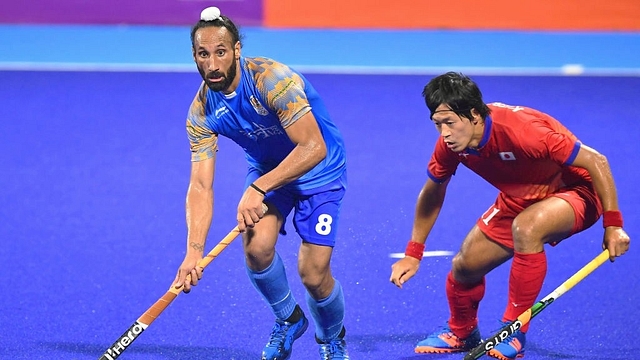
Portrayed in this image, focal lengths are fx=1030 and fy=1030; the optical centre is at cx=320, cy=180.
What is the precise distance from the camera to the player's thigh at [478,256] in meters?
4.84

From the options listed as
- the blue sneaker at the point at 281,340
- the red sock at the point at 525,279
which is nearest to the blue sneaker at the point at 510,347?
the red sock at the point at 525,279

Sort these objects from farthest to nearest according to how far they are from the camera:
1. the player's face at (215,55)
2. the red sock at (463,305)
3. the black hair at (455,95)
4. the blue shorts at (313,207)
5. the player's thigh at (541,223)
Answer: the red sock at (463,305) → the blue shorts at (313,207) → the player's thigh at (541,223) → the black hair at (455,95) → the player's face at (215,55)

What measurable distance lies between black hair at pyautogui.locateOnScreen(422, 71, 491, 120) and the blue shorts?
2.11ft

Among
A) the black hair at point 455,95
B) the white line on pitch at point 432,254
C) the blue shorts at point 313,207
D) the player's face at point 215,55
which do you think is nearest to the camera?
the player's face at point 215,55

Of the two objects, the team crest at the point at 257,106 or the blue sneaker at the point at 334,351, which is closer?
the team crest at the point at 257,106

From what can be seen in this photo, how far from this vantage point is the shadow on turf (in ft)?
16.0

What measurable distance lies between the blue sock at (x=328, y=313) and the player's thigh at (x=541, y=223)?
0.85 metres

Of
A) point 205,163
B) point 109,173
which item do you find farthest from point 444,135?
point 109,173

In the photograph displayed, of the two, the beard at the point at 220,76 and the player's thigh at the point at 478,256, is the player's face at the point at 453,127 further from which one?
the beard at the point at 220,76

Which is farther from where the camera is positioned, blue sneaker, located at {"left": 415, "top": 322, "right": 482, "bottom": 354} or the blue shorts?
blue sneaker, located at {"left": 415, "top": 322, "right": 482, "bottom": 354}

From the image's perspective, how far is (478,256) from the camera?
4.84 m

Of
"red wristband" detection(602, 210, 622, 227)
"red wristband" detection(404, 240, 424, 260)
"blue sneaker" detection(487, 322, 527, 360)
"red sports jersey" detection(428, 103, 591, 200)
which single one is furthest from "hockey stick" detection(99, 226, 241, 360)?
"red wristband" detection(602, 210, 622, 227)

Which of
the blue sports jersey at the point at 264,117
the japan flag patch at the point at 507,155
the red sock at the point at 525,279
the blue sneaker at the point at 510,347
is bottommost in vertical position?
the blue sneaker at the point at 510,347

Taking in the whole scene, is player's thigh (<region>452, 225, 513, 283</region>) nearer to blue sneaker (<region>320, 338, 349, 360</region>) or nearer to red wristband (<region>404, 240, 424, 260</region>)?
red wristband (<region>404, 240, 424, 260</region>)
